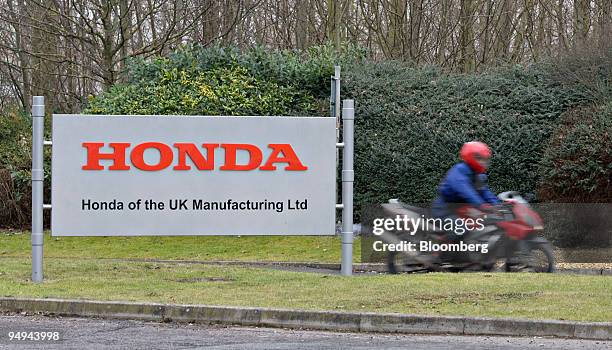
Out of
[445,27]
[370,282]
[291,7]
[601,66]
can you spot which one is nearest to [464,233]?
[370,282]

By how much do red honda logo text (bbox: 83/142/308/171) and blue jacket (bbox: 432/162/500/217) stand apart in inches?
71.5

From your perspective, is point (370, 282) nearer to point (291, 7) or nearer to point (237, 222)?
point (237, 222)

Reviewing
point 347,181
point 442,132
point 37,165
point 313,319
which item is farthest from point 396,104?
point 313,319

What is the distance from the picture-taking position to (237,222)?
535 inches

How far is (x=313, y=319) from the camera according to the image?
9961 millimetres

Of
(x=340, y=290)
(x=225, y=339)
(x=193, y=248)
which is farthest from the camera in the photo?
(x=193, y=248)

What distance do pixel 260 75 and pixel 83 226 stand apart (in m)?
11.1

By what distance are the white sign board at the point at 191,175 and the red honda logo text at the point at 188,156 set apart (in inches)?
0.5

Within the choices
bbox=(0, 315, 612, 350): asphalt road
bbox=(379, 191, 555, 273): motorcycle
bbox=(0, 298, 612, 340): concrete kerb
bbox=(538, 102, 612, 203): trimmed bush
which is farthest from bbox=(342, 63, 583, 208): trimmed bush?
bbox=(0, 315, 612, 350): asphalt road

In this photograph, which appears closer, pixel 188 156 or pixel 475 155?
pixel 475 155

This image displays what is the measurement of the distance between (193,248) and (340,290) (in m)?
8.66

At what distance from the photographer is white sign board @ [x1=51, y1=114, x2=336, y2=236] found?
13.3 meters

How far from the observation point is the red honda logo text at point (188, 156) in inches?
526

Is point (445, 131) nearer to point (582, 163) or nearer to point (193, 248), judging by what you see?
point (582, 163)
